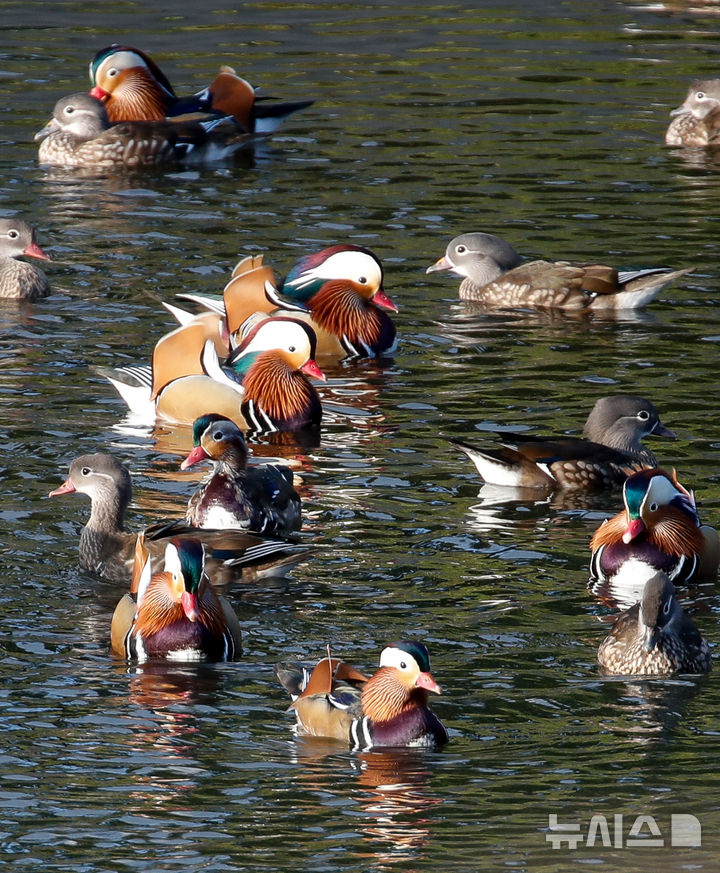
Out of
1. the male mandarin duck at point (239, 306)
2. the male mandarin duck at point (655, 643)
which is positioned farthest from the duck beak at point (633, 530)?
the male mandarin duck at point (239, 306)

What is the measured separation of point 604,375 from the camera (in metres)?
14.8

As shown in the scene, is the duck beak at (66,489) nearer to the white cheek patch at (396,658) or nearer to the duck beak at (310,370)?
the duck beak at (310,370)

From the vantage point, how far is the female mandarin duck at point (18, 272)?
1664 centimetres

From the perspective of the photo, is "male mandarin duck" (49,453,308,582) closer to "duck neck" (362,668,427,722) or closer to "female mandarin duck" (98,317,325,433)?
"duck neck" (362,668,427,722)

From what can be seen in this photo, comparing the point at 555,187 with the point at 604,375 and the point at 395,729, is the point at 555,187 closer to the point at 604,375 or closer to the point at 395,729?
the point at 604,375

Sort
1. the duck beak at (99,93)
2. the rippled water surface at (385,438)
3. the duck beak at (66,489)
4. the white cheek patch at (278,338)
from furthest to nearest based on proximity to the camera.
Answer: the duck beak at (99,93), the white cheek patch at (278,338), the duck beak at (66,489), the rippled water surface at (385,438)

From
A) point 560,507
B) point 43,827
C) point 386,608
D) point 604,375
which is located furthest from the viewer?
point 604,375

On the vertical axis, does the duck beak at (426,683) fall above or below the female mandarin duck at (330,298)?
below

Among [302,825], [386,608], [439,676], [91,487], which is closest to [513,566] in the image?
[386,608]

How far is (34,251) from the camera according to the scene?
56.3 feet

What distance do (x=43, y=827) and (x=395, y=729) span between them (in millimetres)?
1703

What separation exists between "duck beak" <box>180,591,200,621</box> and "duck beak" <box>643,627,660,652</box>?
2.24m

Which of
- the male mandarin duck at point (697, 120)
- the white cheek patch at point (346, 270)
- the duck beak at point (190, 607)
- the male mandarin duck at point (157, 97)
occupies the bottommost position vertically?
the duck beak at point (190, 607)

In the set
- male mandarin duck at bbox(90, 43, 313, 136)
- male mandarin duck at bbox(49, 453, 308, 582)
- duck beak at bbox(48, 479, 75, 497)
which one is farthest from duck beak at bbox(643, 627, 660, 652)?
male mandarin duck at bbox(90, 43, 313, 136)
